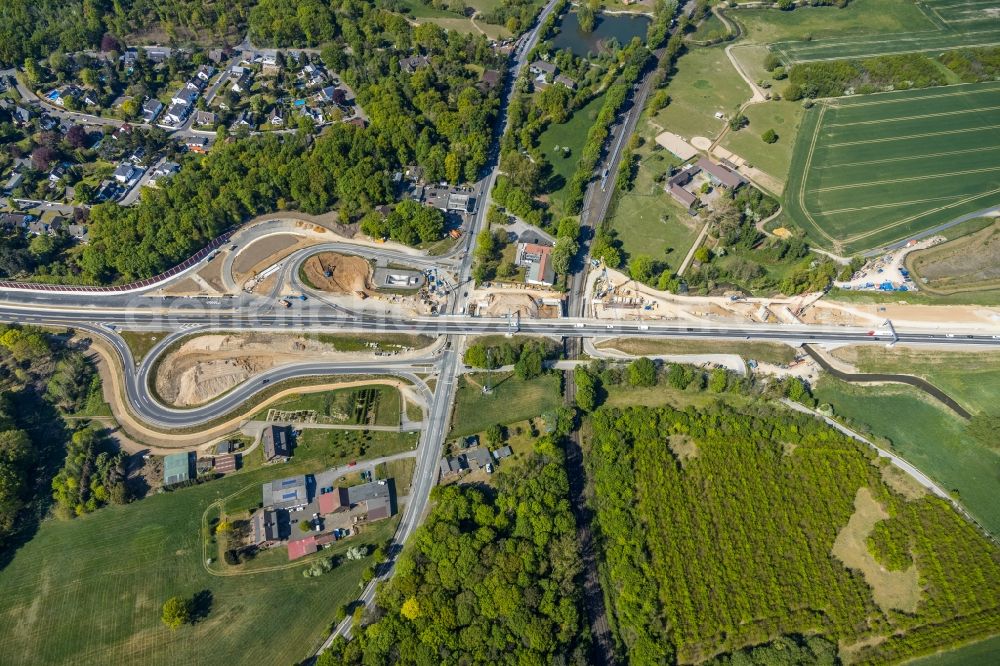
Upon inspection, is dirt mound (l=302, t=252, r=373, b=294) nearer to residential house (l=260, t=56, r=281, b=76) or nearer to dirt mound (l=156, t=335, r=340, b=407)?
dirt mound (l=156, t=335, r=340, b=407)

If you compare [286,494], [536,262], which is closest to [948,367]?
[536,262]

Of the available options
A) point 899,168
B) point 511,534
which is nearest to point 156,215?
point 511,534

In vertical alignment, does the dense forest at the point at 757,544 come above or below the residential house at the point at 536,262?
below

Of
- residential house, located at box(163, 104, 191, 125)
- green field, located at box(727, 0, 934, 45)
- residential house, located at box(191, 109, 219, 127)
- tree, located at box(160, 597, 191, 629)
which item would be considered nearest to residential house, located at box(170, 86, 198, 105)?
residential house, located at box(163, 104, 191, 125)

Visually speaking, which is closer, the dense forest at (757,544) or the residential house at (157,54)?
the dense forest at (757,544)

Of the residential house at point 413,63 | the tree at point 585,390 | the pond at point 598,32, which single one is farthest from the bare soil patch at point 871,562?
the residential house at point 413,63

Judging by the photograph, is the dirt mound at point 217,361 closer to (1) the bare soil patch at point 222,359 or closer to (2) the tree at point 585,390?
(1) the bare soil patch at point 222,359

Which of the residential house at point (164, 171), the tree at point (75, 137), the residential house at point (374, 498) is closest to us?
the residential house at point (374, 498)
